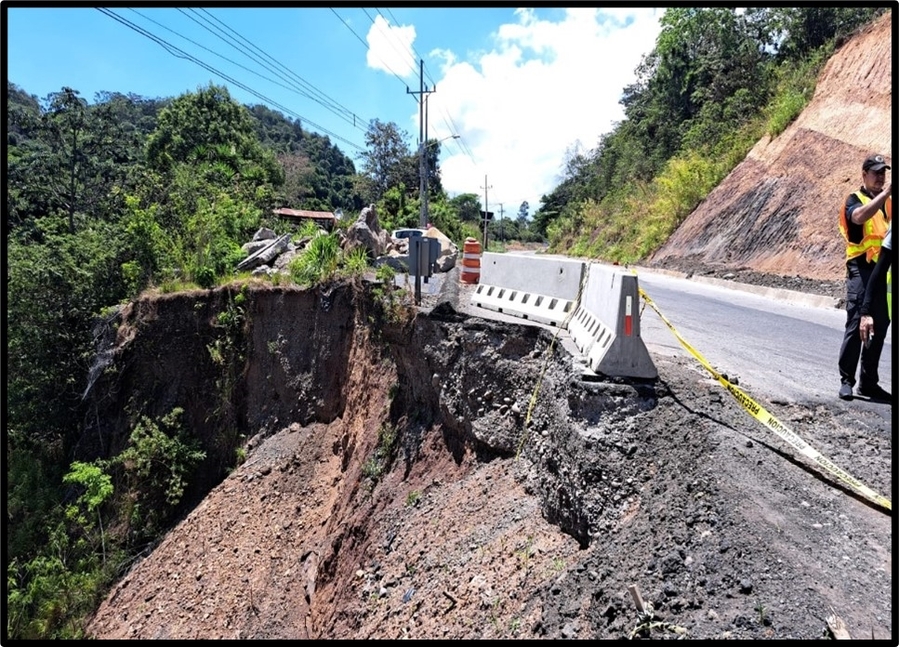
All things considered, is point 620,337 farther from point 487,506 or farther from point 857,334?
point 487,506

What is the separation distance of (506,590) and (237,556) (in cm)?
748

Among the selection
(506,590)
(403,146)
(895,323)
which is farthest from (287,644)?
(403,146)

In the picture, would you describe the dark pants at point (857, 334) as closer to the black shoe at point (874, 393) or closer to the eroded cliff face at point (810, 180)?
the black shoe at point (874, 393)

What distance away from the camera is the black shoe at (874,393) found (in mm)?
5094

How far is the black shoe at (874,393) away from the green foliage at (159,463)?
43.0 ft

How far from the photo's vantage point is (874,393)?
16.9 feet

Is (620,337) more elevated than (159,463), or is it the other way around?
(620,337)

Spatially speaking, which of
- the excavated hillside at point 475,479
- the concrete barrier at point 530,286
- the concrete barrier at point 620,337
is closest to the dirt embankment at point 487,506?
the excavated hillside at point 475,479

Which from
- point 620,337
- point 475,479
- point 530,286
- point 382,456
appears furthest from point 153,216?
point 620,337

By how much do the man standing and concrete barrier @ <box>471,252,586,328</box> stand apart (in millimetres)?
2603

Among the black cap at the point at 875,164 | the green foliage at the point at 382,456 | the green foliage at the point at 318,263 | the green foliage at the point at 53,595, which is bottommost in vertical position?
the green foliage at the point at 53,595

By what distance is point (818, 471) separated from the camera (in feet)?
12.5

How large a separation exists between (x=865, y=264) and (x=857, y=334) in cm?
59

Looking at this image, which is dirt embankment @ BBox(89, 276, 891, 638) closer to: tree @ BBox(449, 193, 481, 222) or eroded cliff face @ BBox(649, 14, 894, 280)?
eroded cliff face @ BBox(649, 14, 894, 280)
